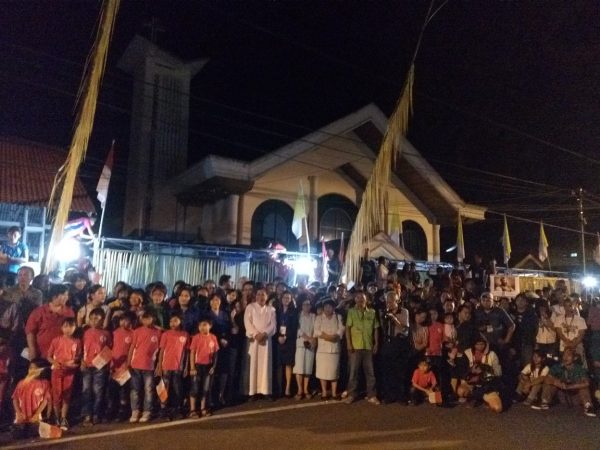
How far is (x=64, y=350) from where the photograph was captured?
639 centimetres

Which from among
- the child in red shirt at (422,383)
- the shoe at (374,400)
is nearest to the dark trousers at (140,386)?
the shoe at (374,400)

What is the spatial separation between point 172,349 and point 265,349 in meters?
1.73

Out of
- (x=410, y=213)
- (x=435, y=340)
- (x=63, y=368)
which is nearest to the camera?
(x=63, y=368)

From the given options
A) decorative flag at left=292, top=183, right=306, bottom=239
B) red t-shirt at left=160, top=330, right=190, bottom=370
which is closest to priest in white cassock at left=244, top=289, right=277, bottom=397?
red t-shirt at left=160, top=330, right=190, bottom=370

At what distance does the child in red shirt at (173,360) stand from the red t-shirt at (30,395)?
141 centimetres

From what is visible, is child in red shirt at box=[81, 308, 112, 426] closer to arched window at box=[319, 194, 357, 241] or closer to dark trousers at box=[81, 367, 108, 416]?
dark trousers at box=[81, 367, 108, 416]

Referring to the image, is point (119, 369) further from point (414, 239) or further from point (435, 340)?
point (414, 239)

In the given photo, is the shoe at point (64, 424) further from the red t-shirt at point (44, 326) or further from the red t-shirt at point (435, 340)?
the red t-shirt at point (435, 340)

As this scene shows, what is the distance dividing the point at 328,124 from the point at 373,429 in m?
9.32

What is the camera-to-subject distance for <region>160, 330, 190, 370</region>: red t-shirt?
6910 mm

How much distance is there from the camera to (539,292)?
1207cm

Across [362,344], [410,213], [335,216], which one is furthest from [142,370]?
[410,213]

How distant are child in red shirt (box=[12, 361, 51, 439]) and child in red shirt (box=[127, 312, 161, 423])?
103 cm

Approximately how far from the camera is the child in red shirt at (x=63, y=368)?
6.33 metres
